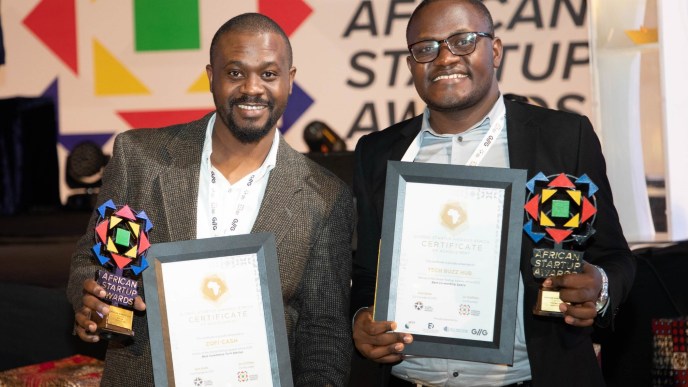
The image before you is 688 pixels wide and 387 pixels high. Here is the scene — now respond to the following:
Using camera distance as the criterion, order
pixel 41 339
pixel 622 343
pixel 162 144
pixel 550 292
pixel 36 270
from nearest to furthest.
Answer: pixel 550 292 < pixel 162 144 < pixel 622 343 < pixel 41 339 < pixel 36 270

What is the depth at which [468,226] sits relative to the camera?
2404 mm

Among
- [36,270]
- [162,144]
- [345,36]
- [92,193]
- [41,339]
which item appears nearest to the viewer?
[162,144]

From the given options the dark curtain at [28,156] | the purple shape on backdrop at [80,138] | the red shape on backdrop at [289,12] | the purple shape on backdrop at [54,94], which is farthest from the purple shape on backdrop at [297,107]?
the purple shape on backdrop at [54,94]

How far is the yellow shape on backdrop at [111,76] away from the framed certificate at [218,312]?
4660 millimetres

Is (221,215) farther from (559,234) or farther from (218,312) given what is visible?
(559,234)

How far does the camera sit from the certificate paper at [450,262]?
7.82 ft

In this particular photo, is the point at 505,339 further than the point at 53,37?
No

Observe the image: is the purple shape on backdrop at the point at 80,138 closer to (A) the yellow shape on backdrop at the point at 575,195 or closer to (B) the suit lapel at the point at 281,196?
(B) the suit lapel at the point at 281,196

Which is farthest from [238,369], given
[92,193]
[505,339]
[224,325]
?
[92,193]

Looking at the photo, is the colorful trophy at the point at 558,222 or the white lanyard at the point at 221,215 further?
the white lanyard at the point at 221,215

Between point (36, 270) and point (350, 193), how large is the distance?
2299 millimetres

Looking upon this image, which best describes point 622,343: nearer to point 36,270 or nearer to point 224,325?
point 224,325

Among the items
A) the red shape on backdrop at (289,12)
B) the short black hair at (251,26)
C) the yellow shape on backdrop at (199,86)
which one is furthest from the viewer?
the yellow shape on backdrop at (199,86)

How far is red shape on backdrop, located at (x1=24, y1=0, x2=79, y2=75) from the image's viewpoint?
6.95 m
